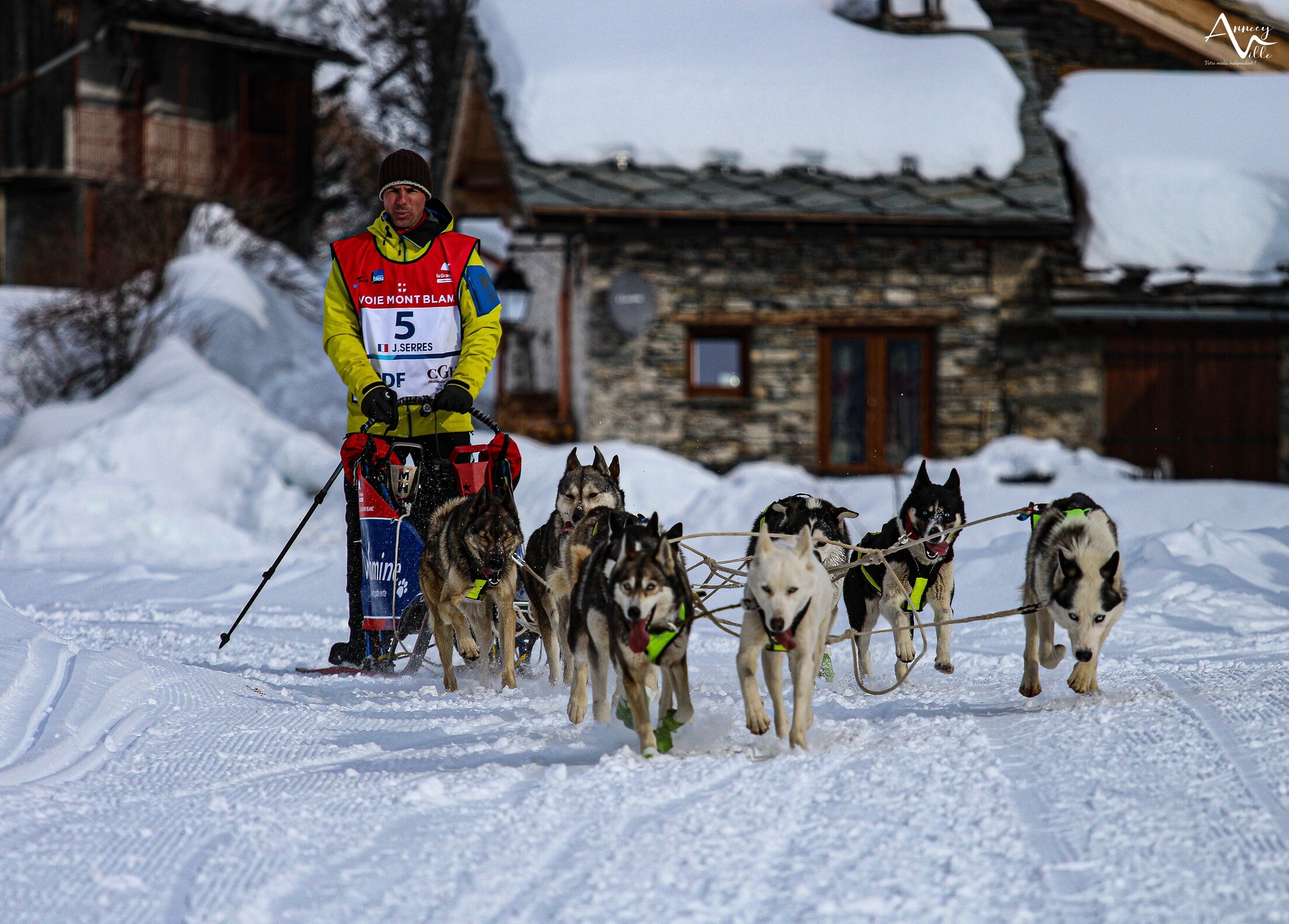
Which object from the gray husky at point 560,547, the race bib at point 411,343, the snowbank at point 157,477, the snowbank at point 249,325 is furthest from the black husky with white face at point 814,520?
the snowbank at point 249,325

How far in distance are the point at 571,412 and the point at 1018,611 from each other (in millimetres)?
10352

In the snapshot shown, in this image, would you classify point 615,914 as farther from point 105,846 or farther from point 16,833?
point 16,833

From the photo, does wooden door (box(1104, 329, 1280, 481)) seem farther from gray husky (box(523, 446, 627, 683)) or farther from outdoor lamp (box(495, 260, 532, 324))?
gray husky (box(523, 446, 627, 683))

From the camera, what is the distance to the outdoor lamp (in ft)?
50.2

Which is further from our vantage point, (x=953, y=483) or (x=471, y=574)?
(x=953, y=483)

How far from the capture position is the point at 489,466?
5.22 meters

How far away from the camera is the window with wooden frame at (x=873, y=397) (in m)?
13.4

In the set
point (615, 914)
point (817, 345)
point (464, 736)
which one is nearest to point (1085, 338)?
point (817, 345)

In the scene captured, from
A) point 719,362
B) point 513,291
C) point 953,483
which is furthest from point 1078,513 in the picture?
point 513,291

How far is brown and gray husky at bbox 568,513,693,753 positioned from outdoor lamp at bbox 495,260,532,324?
11.6 m

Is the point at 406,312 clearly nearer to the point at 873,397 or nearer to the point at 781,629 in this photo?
the point at 781,629

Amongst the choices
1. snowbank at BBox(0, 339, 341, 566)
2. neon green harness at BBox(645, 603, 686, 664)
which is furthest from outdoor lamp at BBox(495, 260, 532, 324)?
neon green harness at BBox(645, 603, 686, 664)

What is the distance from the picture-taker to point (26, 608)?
23.4 ft

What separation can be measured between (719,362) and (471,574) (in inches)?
351
